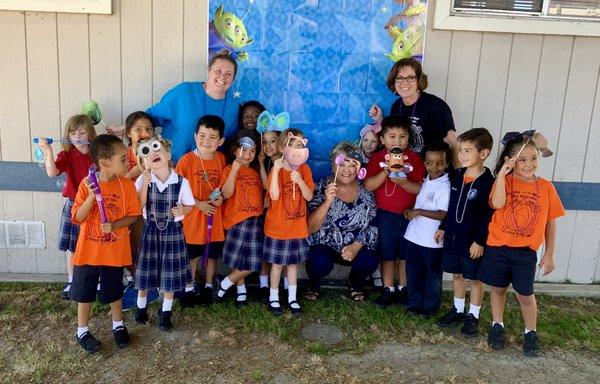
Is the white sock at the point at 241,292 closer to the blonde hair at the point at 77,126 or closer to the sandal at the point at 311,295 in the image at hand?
the sandal at the point at 311,295

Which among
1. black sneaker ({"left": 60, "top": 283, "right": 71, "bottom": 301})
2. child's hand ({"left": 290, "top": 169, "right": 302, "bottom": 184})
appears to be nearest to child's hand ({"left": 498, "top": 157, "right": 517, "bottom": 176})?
child's hand ({"left": 290, "top": 169, "right": 302, "bottom": 184})

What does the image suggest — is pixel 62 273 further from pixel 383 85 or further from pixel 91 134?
pixel 383 85

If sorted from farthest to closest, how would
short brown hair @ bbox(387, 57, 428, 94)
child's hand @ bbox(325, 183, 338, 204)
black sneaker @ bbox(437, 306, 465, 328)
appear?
1. short brown hair @ bbox(387, 57, 428, 94)
2. black sneaker @ bbox(437, 306, 465, 328)
3. child's hand @ bbox(325, 183, 338, 204)

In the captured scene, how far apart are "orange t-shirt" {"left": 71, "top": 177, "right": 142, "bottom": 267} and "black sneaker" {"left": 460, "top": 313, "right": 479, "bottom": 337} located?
2.25 metres

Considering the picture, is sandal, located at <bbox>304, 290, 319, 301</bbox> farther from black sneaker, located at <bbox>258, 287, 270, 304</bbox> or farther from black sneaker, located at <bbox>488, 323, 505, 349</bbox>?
black sneaker, located at <bbox>488, 323, 505, 349</bbox>

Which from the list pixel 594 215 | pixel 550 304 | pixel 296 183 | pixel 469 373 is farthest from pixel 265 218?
pixel 594 215

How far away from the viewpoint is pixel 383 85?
395 cm

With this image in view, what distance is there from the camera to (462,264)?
3309mm

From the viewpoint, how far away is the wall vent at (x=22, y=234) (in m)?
3.98

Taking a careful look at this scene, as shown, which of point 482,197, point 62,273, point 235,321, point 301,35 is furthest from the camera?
point 62,273

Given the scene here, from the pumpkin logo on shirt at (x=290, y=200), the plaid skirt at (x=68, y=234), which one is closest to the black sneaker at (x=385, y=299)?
the pumpkin logo on shirt at (x=290, y=200)

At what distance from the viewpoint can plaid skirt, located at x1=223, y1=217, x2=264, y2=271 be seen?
3545mm

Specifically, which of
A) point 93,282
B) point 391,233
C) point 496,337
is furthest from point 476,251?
point 93,282

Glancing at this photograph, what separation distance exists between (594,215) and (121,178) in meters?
3.73
